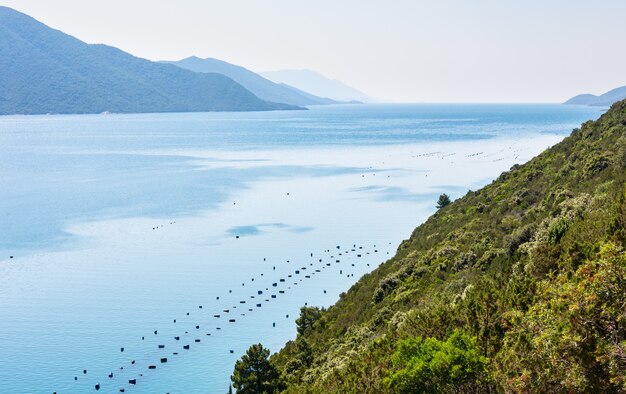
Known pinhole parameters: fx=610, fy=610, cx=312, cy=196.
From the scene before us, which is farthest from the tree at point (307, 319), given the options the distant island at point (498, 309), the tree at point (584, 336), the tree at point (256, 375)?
the tree at point (584, 336)

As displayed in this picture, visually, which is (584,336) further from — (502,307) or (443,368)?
(502,307)

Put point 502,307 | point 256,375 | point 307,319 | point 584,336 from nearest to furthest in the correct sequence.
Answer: point 584,336
point 502,307
point 256,375
point 307,319

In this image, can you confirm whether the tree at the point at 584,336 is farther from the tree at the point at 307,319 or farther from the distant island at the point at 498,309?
the tree at the point at 307,319

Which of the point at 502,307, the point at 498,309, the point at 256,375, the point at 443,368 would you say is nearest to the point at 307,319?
the point at 256,375

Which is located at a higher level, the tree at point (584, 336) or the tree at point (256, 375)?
the tree at point (584, 336)

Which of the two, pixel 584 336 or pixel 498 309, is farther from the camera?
pixel 498 309
